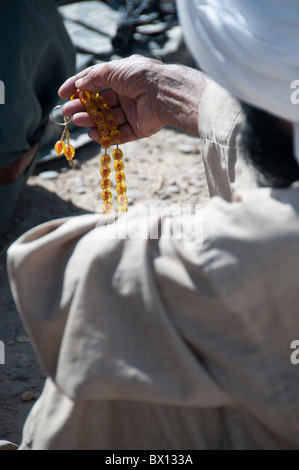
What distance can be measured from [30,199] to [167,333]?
230cm

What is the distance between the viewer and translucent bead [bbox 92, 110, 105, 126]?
1910 millimetres

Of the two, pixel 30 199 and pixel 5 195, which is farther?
pixel 30 199

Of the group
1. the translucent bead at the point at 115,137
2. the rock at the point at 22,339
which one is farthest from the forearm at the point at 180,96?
the rock at the point at 22,339

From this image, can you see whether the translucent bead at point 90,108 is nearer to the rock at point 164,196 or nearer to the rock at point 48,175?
the rock at point 164,196

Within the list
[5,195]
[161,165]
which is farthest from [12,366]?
[161,165]

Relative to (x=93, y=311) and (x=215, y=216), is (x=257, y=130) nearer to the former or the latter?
(x=215, y=216)

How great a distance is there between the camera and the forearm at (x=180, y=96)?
6.09ft

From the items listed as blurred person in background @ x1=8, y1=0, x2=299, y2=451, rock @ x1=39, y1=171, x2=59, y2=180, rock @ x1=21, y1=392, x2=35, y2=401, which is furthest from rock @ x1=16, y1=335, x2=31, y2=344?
rock @ x1=39, y1=171, x2=59, y2=180

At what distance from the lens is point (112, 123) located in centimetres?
197

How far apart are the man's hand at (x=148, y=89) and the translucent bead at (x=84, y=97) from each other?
15mm

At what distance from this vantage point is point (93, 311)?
1.07 meters

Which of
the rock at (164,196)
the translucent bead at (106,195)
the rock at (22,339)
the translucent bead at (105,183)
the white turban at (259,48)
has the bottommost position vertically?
the rock at (164,196)

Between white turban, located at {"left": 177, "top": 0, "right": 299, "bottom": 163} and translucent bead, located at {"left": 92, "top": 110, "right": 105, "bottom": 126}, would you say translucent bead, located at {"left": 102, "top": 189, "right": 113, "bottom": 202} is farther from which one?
white turban, located at {"left": 177, "top": 0, "right": 299, "bottom": 163}

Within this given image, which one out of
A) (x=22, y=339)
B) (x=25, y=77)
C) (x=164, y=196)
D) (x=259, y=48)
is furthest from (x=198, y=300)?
(x=164, y=196)
